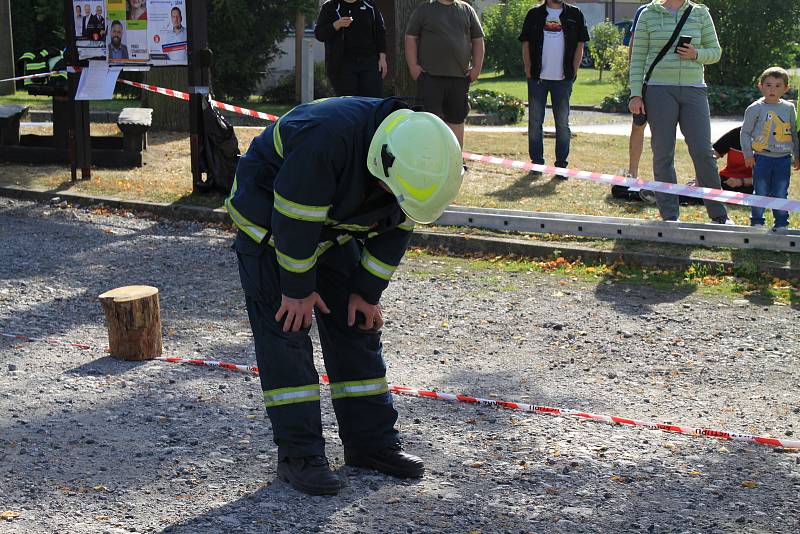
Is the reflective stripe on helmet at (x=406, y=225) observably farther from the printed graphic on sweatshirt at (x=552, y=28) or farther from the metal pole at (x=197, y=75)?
the printed graphic on sweatshirt at (x=552, y=28)

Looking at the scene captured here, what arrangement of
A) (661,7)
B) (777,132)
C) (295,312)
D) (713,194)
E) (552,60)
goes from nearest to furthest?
(295,312), (713,194), (777,132), (661,7), (552,60)

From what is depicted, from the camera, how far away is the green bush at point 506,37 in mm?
33781

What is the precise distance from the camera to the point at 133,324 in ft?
20.0

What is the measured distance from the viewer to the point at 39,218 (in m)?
10.2

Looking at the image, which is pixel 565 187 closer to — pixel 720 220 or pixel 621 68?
pixel 720 220

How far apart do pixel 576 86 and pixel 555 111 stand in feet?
59.7

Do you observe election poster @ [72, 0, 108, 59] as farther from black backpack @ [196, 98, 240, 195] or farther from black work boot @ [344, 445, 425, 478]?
black work boot @ [344, 445, 425, 478]

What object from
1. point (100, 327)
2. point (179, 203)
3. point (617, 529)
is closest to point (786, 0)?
point (179, 203)

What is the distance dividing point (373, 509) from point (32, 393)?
2.17 m

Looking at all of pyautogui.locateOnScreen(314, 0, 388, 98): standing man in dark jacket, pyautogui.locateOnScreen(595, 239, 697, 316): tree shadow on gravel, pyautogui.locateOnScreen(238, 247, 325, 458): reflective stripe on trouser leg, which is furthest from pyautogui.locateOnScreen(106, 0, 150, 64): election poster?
pyautogui.locateOnScreen(238, 247, 325, 458): reflective stripe on trouser leg

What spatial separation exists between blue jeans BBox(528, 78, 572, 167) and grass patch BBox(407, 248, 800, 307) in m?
2.88

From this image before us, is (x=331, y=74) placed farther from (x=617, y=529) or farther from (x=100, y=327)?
(x=617, y=529)

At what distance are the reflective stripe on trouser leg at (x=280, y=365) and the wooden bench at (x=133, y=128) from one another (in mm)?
8023

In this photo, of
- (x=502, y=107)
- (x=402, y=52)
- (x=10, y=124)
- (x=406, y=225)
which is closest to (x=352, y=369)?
(x=406, y=225)
